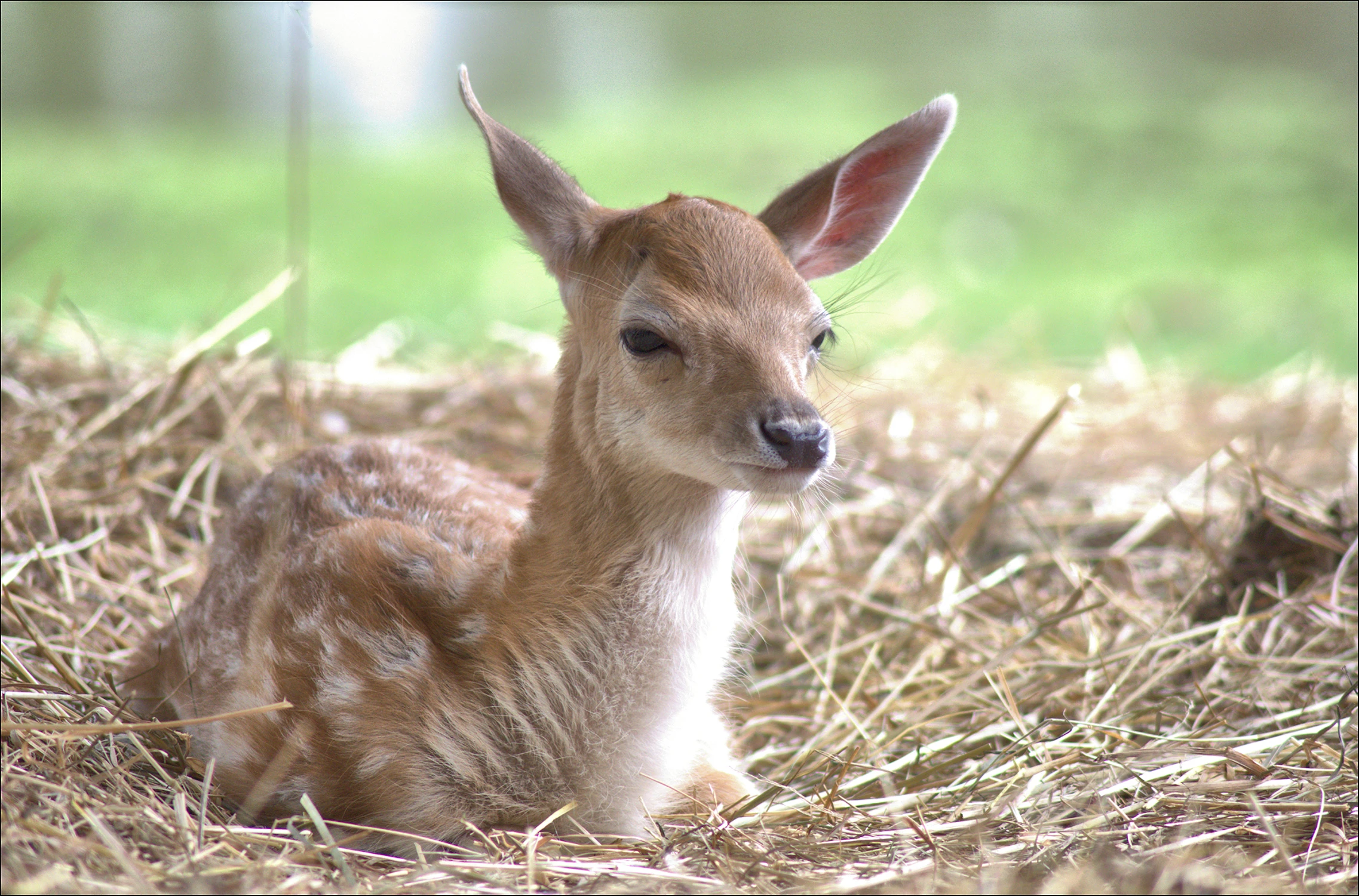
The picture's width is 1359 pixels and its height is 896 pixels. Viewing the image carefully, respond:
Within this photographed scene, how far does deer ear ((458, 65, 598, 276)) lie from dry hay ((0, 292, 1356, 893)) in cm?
74

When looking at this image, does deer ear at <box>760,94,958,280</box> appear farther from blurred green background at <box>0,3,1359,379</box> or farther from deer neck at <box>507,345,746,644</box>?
deer neck at <box>507,345,746,644</box>

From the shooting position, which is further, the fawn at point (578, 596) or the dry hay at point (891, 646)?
the fawn at point (578, 596)

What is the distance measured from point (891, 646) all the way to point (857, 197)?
4.36ft

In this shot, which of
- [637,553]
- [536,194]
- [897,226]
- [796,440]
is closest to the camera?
[796,440]

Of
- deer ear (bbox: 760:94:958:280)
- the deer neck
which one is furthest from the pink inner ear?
the deer neck

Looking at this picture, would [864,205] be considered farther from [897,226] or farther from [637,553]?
[897,226]

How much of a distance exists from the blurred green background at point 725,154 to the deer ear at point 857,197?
0.33ft

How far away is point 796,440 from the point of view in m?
2.28

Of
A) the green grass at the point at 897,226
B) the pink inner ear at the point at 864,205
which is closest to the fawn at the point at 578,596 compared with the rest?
the pink inner ear at the point at 864,205

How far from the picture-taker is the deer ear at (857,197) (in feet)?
9.60

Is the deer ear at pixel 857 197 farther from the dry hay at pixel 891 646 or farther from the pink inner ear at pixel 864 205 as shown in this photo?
the dry hay at pixel 891 646

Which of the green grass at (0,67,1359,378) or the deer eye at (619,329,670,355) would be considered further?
the green grass at (0,67,1359,378)

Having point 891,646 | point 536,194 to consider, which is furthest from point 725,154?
point 536,194

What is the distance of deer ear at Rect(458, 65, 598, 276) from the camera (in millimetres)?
2715
